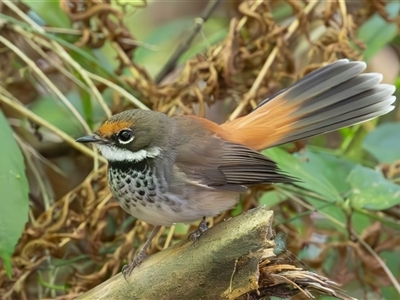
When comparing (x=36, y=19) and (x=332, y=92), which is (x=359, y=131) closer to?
(x=332, y=92)

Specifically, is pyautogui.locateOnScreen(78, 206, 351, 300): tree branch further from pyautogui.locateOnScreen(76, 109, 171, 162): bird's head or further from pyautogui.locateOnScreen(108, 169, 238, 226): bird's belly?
pyautogui.locateOnScreen(76, 109, 171, 162): bird's head

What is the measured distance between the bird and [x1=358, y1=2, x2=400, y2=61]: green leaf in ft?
2.23

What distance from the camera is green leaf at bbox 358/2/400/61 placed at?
2516 millimetres

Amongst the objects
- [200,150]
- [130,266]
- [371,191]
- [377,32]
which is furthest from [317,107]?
[377,32]

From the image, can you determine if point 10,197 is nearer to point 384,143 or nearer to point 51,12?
point 51,12

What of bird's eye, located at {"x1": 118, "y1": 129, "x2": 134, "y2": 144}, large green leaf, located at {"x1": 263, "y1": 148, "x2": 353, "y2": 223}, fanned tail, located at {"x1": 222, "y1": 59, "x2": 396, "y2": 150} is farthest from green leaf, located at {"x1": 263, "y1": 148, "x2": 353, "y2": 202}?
bird's eye, located at {"x1": 118, "y1": 129, "x2": 134, "y2": 144}

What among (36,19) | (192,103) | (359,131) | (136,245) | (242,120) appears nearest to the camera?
(242,120)

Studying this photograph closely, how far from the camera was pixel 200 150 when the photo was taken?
1658mm

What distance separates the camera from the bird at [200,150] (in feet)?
5.13

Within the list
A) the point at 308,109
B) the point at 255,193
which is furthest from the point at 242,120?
the point at 255,193

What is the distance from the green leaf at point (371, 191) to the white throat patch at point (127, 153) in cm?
66

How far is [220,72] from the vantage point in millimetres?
2240

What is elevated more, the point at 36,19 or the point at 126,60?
the point at 36,19

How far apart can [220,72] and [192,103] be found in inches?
6.0
